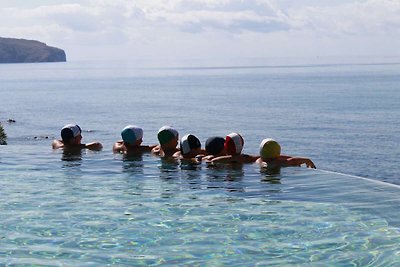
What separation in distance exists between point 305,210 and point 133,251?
455 cm

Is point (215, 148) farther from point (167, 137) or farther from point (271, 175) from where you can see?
point (271, 175)

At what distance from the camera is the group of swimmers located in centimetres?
1991

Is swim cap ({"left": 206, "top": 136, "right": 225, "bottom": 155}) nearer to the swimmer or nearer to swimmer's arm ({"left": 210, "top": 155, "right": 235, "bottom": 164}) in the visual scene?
the swimmer

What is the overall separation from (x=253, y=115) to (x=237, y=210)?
2620 inches

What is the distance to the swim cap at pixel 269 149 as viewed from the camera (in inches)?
Answer: 771

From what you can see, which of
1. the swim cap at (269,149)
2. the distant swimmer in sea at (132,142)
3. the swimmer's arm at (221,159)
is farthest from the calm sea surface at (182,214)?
the swim cap at (269,149)

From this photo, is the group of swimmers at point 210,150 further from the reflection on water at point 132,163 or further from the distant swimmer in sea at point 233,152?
the reflection on water at point 132,163

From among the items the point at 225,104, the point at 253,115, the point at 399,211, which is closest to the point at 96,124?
the point at 253,115

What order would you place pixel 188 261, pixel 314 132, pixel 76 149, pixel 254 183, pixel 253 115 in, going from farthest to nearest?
1. pixel 253 115
2. pixel 314 132
3. pixel 76 149
4. pixel 254 183
5. pixel 188 261

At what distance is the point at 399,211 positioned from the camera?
14.1 meters

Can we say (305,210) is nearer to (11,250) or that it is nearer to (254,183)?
(254,183)

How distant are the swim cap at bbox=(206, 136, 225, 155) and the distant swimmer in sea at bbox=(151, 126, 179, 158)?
175 centimetres

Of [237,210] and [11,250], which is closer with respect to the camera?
[11,250]

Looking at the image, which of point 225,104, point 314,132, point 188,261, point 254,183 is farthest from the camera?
point 225,104
